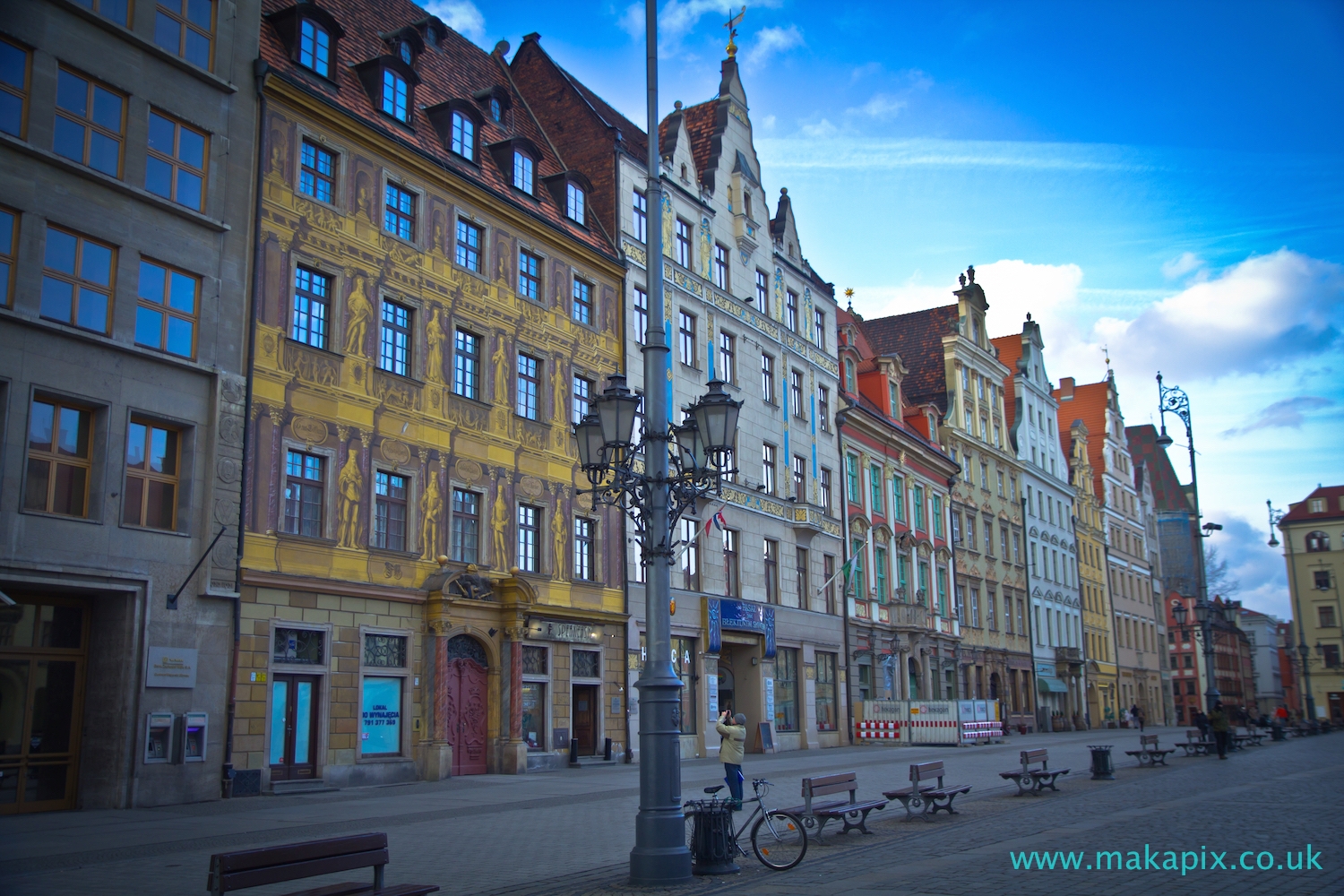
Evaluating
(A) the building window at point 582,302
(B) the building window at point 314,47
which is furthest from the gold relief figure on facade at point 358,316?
(A) the building window at point 582,302

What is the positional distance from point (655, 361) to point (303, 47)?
628 inches

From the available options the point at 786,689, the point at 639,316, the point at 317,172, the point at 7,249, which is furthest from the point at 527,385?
the point at 786,689

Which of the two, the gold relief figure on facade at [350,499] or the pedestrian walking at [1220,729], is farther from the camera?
the pedestrian walking at [1220,729]

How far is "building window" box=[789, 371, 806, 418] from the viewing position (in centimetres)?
4328

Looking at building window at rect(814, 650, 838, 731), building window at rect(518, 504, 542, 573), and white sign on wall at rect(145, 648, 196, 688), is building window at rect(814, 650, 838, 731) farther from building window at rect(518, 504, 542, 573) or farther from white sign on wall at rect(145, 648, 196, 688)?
white sign on wall at rect(145, 648, 196, 688)

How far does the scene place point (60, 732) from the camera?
18.9 m

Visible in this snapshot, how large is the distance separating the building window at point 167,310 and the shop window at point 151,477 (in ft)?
4.95

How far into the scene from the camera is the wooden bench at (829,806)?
15125 millimetres

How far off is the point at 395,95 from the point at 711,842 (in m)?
20.4

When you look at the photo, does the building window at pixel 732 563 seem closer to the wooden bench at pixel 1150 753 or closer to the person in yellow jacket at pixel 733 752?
the wooden bench at pixel 1150 753

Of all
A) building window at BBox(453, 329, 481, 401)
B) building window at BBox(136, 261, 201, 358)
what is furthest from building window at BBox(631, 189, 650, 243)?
building window at BBox(136, 261, 201, 358)

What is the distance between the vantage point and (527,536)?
29.1 metres

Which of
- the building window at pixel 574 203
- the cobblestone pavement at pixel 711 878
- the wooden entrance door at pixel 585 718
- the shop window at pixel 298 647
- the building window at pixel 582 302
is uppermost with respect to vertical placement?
the building window at pixel 574 203

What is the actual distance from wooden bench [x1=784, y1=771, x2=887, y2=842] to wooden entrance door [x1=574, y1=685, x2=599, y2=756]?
47.2ft
